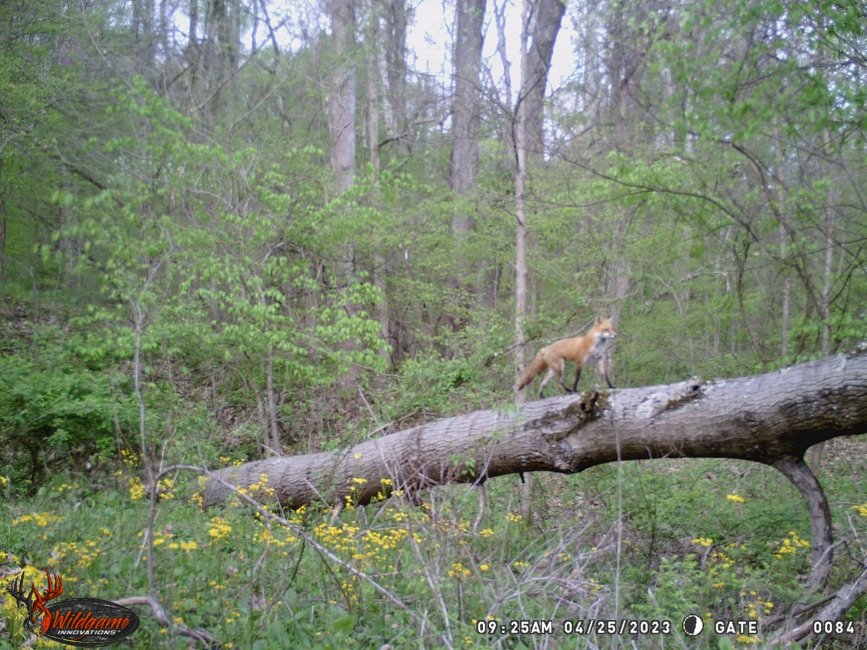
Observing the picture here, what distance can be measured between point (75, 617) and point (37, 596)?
211 mm

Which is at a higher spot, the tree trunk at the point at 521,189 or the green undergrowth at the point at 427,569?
the tree trunk at the point at 521,189

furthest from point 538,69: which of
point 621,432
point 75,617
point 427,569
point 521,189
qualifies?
point 75,617

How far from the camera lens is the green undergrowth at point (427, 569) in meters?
3.53

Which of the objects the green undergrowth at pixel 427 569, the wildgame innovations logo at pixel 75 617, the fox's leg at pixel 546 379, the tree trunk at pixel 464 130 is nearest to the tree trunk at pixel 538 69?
the tree trunk at pixel 464 130

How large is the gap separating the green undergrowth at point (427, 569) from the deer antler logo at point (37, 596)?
7 centimetres

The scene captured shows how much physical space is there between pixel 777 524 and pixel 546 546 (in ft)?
6.75

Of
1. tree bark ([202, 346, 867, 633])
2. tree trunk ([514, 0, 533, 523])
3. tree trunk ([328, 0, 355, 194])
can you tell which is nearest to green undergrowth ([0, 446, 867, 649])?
tree bark ([202, 346, 867, 633])

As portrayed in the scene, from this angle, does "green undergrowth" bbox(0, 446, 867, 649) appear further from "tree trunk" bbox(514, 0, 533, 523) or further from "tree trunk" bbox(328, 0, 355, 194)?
"tree trunk" bbox(328, 0, 355, 194)

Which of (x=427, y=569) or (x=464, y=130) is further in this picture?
(x=464, y=130)

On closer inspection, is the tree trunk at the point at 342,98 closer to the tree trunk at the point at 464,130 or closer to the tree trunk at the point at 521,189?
the tree trunk at the point at 464,130

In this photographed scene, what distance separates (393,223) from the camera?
10641 millimetres

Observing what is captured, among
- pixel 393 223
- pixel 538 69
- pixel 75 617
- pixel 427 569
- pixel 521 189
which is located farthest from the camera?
pixel 393 223

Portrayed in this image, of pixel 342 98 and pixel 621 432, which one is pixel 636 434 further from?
pixel 342 98

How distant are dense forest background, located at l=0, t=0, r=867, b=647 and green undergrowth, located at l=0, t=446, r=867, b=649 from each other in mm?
121
